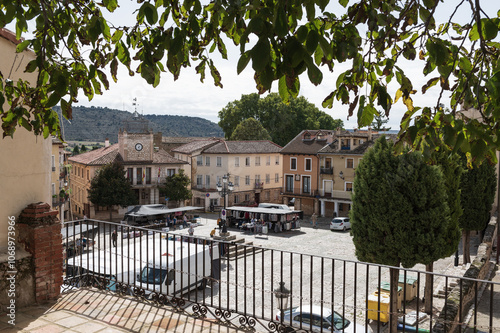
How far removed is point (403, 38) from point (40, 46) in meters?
3.18

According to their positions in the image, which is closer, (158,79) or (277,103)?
(158,79)

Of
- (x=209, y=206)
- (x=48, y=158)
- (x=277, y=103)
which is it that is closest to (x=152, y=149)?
(x=209, y=206)

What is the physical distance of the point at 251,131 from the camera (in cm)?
5162

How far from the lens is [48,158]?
6.24 metres

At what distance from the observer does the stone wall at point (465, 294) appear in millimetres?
7984

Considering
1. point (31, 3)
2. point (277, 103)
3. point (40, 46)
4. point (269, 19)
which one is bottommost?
point (269, 19)

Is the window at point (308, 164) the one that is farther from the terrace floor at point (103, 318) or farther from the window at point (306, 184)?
the terrace floor at point (103, 318)

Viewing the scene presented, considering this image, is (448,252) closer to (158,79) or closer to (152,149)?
(158,79)

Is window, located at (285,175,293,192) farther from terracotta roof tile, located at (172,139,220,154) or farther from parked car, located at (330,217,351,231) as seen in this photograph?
parked car, located at (330,217,351,231)

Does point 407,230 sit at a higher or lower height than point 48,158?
lower

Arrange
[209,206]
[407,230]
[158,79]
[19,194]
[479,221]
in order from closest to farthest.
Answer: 1. [158,79]
2. [19,194]
3. [407,230]
4. [479,221]
5. [209,206]

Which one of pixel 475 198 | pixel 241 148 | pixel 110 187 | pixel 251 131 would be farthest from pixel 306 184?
pixel 475 198

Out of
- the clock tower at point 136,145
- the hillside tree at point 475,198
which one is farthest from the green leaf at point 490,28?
the clock tower at point 136,145

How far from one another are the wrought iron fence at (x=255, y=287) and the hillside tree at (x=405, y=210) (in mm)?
1067
